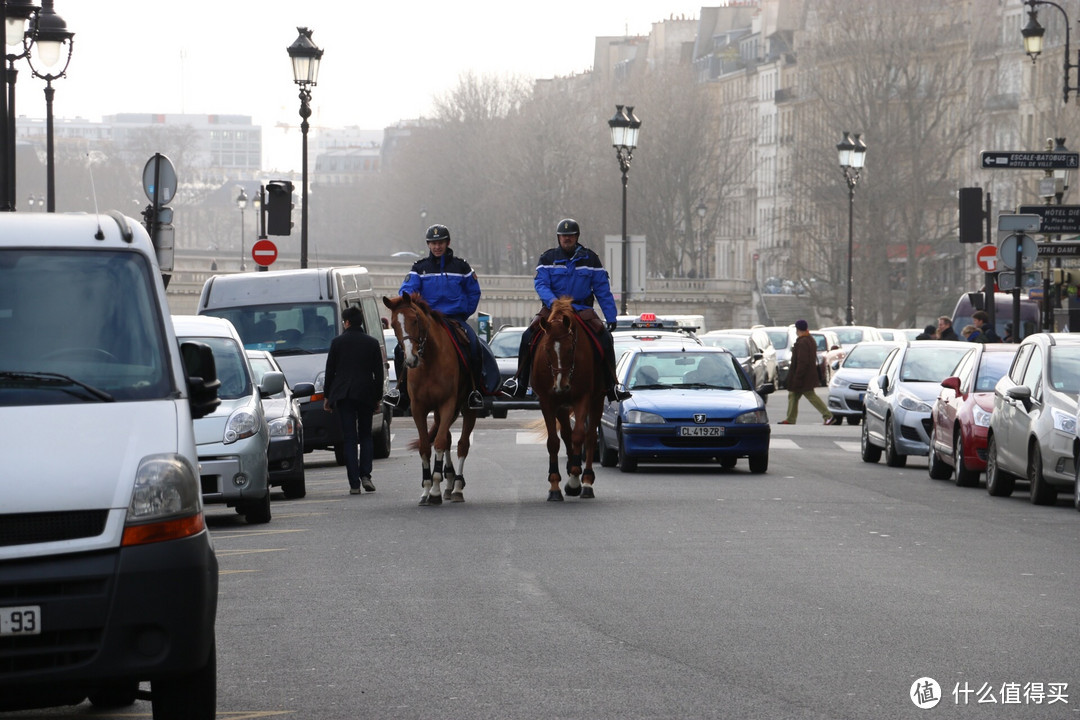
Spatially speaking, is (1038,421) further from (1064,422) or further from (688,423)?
(688,423)

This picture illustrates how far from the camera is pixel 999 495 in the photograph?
67.7 feet

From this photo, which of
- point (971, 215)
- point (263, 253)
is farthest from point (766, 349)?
point (263, 253)

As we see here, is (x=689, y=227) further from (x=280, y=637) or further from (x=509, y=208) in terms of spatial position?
(x=280, y=637)

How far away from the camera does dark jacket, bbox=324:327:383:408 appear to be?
21.0m

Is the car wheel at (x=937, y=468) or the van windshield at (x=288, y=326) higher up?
the van windshield at (x=288, y=326)

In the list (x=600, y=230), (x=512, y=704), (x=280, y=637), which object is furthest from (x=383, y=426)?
(x=600, y=230)

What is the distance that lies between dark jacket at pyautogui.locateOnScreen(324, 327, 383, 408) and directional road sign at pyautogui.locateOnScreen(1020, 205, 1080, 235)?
13891 mm

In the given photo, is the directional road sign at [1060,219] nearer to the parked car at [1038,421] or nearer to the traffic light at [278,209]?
the parked car at [1038,421]

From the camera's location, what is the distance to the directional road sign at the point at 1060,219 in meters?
31.4

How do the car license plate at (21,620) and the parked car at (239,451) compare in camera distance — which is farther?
the parked car at (239,451)

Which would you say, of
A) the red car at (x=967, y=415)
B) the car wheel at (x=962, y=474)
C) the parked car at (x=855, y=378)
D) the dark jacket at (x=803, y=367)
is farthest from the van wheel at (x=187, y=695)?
the parked car at (x=855, y=378)

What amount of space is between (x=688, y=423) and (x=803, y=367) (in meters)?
14.8

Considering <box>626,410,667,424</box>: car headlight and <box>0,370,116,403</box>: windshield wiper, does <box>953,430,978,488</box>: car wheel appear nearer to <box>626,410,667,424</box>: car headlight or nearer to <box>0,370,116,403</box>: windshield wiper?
<box>626,410,667,424</box>: car headlight

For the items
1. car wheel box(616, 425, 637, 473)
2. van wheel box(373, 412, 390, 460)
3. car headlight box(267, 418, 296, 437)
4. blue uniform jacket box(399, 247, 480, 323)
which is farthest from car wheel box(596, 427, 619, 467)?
blue uniform jacket box(399, 247, 480, 323)
